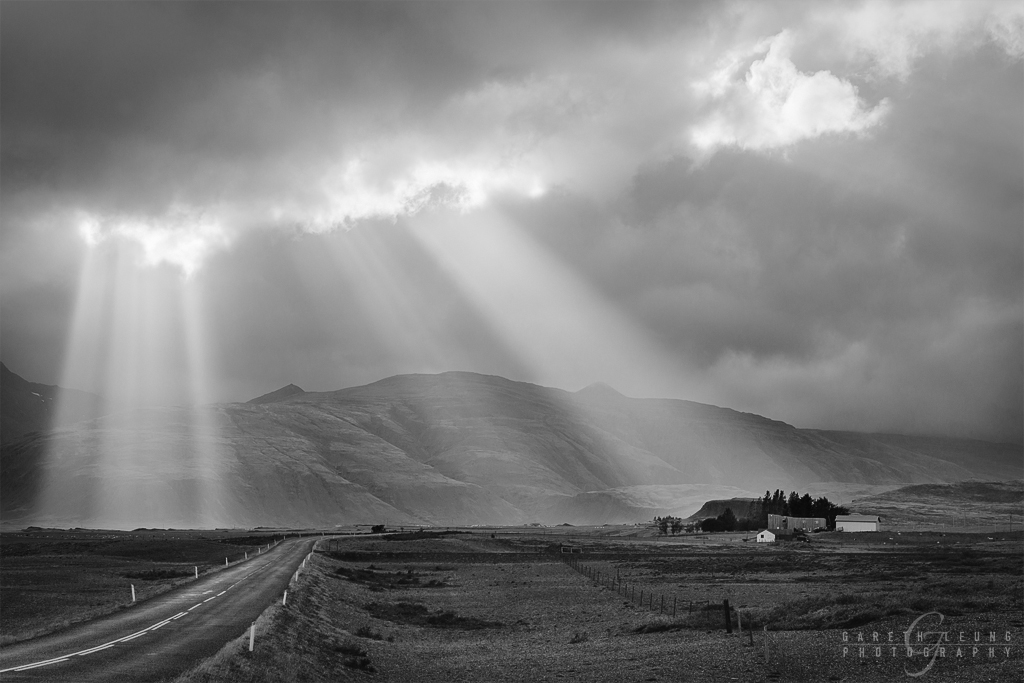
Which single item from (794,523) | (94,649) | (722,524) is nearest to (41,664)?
(94,649)

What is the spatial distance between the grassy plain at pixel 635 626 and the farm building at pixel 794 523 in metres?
97.5

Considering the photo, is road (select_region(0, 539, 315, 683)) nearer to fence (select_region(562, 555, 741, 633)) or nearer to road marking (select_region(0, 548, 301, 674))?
road marking (select_region(0, 548, 301, 674))

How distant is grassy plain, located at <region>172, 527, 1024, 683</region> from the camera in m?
28.8

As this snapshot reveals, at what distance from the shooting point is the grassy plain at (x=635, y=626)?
28.8m

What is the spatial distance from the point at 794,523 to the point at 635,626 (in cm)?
15100

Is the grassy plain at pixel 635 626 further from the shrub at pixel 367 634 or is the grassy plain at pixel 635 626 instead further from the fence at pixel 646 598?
the fence at pixel 646 598

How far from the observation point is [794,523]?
180 m

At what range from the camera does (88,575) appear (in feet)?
249

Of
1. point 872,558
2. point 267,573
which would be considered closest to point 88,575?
point 267,573

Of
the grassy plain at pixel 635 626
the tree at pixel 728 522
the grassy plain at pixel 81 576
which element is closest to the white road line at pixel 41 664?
the grassy plain at pixel 635 626

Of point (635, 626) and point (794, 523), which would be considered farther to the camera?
point (794, 523)

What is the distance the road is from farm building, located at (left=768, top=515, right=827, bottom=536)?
148566mm

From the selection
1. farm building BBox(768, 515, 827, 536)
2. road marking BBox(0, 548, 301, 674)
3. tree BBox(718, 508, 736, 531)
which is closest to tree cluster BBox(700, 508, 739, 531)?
tree BBox(718, 508, 736, 531)

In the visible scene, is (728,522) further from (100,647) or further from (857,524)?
(100,647)
